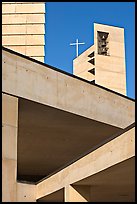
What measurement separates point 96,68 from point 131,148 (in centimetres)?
6270

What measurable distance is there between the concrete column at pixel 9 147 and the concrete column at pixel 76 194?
3.49 m

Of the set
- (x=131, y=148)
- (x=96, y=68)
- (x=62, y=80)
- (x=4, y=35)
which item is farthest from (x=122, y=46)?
(x=131, y=148)

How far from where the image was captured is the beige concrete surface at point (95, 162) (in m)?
14.2

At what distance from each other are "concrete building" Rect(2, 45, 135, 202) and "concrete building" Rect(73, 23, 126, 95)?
50.0 metres

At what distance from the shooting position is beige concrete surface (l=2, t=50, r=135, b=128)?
1688 centimetres

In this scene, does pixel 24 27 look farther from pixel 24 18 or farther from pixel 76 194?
pixel 76 194

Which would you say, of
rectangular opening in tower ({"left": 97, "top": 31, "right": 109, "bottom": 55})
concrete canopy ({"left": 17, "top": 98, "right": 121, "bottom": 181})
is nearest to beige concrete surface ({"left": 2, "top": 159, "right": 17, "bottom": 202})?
concrete canopy ({"left": 17, "top": 98, "right": 121, "bottom": 181})

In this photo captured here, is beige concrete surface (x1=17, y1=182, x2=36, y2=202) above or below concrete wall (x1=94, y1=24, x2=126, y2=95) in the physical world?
below

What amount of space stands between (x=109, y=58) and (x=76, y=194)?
194 ft

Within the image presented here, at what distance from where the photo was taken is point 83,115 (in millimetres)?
19844

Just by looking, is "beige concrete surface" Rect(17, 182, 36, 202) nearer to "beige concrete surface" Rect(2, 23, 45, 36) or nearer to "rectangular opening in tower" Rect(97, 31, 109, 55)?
"beige concrete surface" Rect(2, 23, 45, 36)

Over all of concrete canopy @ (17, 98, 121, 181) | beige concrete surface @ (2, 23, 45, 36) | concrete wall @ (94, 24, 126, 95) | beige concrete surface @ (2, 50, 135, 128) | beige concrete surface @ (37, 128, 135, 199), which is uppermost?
concrete wall @ (94, 24, 126, 95)

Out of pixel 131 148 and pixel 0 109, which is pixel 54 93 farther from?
pixel 131 148

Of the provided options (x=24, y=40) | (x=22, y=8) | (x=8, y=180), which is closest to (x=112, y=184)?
(x=8, y=180)
